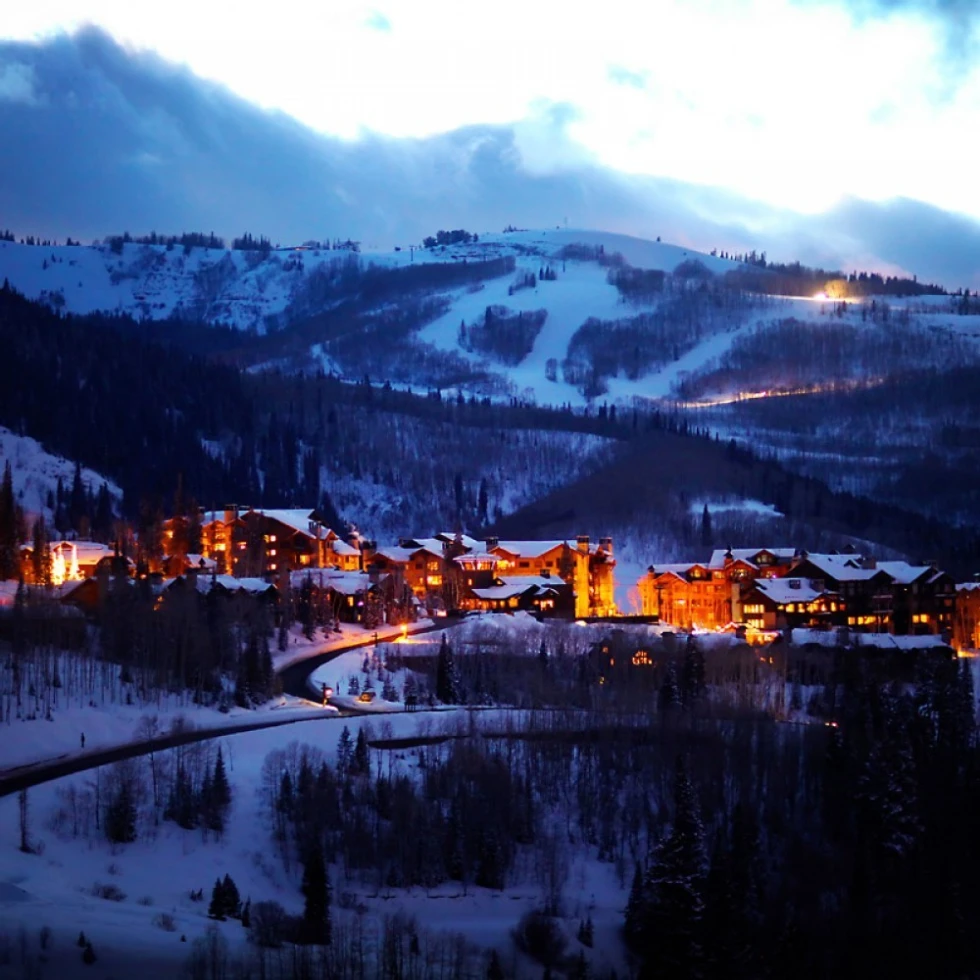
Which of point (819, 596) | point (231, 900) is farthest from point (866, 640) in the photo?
point (231, 900)

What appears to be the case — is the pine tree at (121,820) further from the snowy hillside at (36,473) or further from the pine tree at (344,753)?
the snowy hillside at (36,473)

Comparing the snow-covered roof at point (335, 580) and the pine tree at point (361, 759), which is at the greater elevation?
the snow-covered roof at point (335, 580)

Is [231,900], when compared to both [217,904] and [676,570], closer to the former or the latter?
[217,904]

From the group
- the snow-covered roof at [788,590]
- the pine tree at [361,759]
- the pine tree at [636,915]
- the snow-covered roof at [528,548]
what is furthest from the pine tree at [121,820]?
the snow-covered roof at [528,548]

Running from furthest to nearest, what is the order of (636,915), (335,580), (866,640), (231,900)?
(335,580), (866,640), (636,915), (231,900)

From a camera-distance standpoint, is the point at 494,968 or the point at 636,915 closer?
the point at 494,968

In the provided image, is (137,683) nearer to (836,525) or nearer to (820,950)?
(820,950)

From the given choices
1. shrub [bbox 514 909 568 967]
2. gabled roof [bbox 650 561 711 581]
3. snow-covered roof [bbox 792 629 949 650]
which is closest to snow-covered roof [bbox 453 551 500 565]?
gabled roof [bbox 650 561 711 581]
